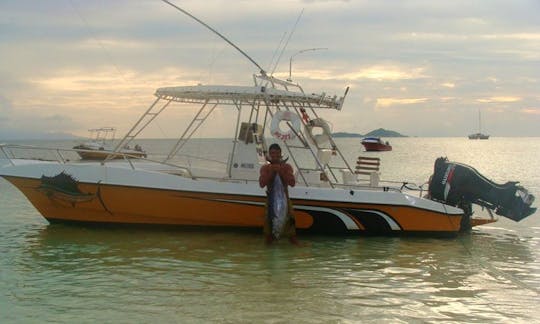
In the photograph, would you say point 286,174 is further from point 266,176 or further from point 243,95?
point 243,95

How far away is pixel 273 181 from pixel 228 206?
4.40 ft

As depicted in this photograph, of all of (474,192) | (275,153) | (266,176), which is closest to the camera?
(266,176)

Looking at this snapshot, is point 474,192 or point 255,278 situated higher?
point 474,192

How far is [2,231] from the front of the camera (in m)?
12.1

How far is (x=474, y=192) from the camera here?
1128 cm

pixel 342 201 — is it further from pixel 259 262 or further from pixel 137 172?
pixel 137 172

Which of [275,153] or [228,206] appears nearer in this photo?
[275,153]

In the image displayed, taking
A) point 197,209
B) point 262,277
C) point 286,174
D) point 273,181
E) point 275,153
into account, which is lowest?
point 262,277

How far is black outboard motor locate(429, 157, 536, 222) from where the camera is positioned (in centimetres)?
1114

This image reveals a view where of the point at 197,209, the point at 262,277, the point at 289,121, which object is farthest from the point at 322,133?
the point at 262,277

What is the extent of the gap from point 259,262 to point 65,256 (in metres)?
3.19

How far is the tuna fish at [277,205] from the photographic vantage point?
9930mm

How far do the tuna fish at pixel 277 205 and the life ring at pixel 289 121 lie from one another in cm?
96

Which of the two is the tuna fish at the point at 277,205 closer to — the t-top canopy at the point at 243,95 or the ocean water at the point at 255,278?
→ the ocean water at the point at 255,278
